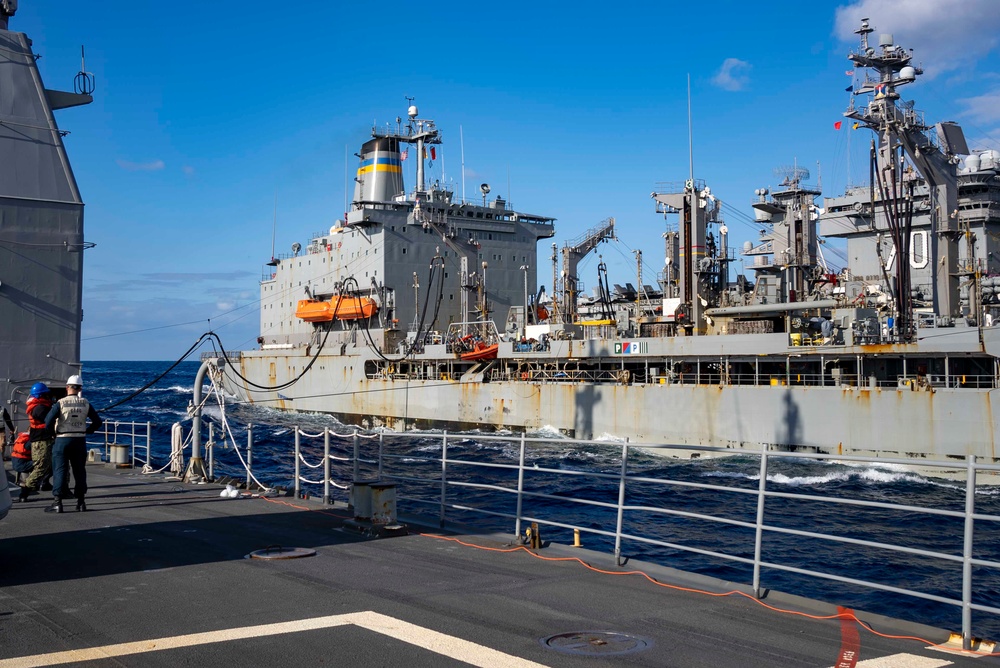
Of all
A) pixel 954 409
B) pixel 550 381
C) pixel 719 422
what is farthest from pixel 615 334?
pixel 954 409

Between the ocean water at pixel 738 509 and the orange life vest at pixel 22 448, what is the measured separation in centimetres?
238

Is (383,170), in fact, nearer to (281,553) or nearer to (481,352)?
(481,352)

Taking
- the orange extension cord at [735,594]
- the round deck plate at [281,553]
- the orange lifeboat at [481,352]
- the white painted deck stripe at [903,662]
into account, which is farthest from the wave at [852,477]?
the white painted deck stripe at [903,662]

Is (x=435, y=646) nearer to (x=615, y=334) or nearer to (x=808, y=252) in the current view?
(x=615, y=334)

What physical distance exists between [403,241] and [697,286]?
15059mm

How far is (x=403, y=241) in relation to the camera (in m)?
37.5

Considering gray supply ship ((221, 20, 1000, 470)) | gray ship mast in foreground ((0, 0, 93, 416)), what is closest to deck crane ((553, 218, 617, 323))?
gray supply ship ((221, 20, 1000, 470))

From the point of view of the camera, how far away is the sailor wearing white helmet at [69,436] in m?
8.89

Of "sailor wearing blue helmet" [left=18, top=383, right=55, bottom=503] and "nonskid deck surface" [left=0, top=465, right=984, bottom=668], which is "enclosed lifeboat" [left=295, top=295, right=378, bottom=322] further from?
"nonskid deck surface" [left=0, top=465, right=984, bottom=668]

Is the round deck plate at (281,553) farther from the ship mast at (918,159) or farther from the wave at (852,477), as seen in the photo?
the ship mast at (918,159)

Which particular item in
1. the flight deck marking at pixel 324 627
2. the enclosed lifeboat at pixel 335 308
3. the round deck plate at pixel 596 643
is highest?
the enclosed lifeboat at pixel 335 308

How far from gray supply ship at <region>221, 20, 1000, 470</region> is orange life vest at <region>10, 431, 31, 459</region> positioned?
18.3 ft

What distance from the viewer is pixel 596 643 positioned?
4816 millimetres

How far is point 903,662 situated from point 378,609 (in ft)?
10.3
